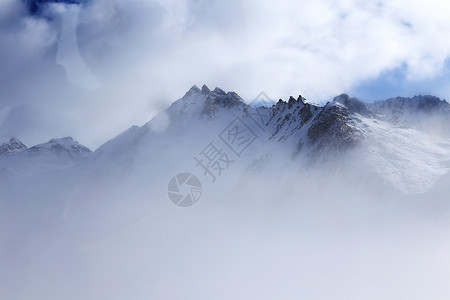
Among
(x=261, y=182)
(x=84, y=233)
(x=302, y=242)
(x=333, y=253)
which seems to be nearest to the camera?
(x=333, y=253)

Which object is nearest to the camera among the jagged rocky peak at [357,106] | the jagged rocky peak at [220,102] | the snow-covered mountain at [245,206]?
the snow-covered mountain at [245,206]

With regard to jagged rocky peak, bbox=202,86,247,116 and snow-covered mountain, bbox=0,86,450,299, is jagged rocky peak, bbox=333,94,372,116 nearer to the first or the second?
snow-covered mountain, bbox=0,86,450,299

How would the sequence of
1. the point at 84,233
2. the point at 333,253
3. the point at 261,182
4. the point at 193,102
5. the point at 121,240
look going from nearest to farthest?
the point at 333,253 → the point at 261,182 → the point at 121,240 → the point at 84,233 → the point at 193,102

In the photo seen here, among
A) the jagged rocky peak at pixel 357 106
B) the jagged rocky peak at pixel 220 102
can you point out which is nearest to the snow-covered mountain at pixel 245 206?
the jagged rocky peak at pixel 357 106

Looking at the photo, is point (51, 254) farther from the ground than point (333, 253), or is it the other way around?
point (51, 254)

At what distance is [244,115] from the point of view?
131 meters

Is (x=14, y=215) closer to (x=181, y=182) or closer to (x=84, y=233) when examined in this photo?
(x=84, y=233)

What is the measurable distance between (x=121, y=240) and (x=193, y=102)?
206ft

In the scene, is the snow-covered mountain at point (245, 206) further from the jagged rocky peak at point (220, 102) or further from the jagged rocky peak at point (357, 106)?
the jagged rocky peak at point (220, 102)

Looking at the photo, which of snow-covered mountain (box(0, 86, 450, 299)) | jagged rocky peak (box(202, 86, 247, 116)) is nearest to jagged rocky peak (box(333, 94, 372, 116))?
snow-covered mountain (box(0, 86, 450, 299))

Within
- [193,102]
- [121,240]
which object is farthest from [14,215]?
[193,102]

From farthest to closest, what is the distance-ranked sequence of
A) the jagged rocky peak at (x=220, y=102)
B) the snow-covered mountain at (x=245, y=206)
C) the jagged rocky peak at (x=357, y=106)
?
the jagged rocky peak at (x=220, y=102) → the jagged rocky peak at (x=357, y=106) → the snow-covered mountain at (x=245, y=206)

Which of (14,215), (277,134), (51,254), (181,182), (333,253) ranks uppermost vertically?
(14,215)

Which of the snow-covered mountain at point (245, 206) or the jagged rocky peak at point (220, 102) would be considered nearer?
the snow-covered mountain at point (245, 206)
